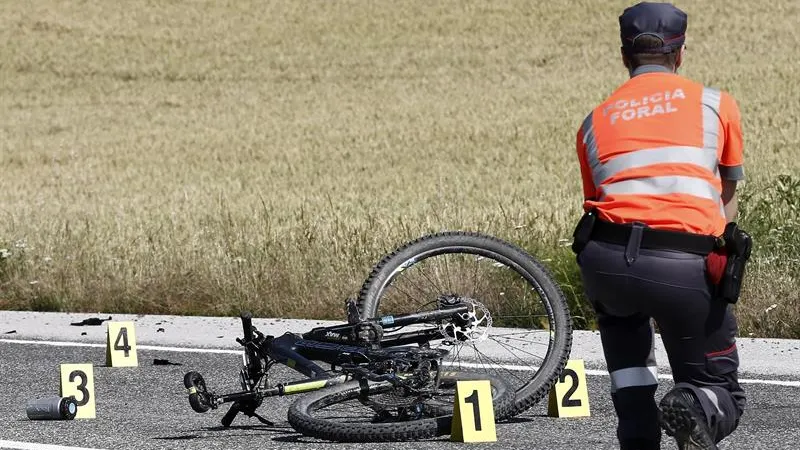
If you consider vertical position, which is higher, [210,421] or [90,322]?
[90,322]

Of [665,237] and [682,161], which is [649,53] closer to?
[682,161]

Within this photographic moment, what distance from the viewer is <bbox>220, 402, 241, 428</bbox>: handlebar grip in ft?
23.0

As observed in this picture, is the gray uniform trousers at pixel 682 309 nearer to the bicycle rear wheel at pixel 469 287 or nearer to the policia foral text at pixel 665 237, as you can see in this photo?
the policia foral text at pixel 665 237

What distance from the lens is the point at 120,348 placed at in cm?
942

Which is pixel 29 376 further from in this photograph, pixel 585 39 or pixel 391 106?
pixel 585 39

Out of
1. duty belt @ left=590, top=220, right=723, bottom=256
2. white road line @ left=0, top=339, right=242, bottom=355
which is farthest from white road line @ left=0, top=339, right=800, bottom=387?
duty belt @ left=590, top=220, right=723, bottom=256

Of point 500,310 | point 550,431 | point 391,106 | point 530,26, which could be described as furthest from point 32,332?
point 530,26

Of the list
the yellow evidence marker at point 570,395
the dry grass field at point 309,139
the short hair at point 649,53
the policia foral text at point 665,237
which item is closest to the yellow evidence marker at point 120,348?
the dry grass field at point 309,139

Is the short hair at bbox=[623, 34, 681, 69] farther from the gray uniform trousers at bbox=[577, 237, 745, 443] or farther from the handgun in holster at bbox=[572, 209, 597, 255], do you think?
the gray uniform trousers at bbox=[577, 237, 745, 443]

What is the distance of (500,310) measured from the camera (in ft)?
32.7

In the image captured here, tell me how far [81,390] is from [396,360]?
6.66ft

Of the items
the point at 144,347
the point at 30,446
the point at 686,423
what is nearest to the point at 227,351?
the point at 144,347

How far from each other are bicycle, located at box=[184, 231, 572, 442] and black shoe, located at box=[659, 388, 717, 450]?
1987mm

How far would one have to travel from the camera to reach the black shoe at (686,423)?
14.9 feet
